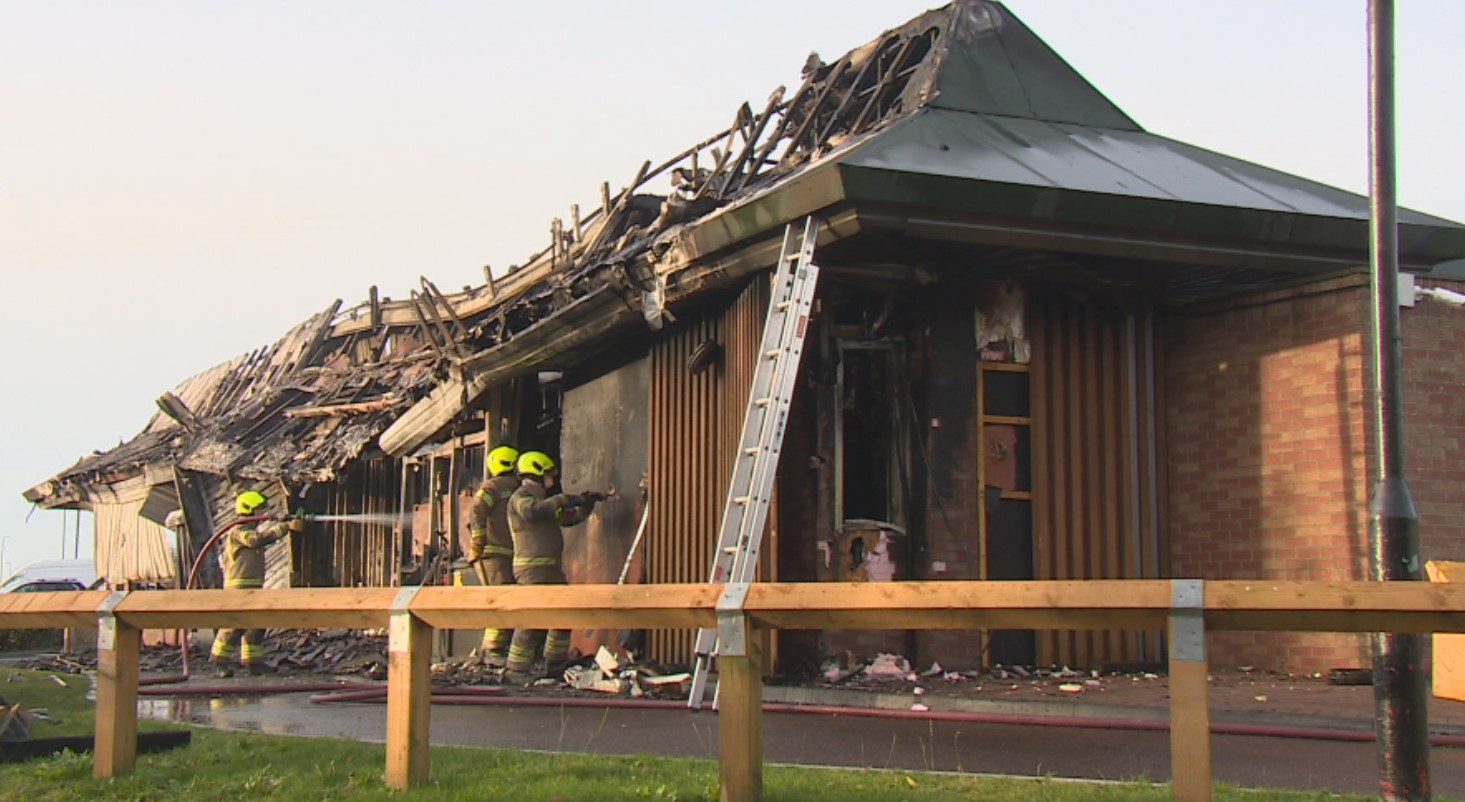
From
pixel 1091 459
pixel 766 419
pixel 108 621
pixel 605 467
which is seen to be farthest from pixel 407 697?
pixel 605 467

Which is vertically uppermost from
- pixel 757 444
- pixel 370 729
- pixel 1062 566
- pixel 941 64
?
pixel 941 64

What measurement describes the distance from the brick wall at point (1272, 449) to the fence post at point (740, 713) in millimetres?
8322

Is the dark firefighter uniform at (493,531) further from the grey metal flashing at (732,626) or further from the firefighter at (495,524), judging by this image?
the grey metal flashing at (732,626)

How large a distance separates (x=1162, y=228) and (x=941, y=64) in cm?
307

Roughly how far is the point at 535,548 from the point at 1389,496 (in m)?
9.54

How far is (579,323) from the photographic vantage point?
1550 cm

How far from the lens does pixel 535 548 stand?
15.0m

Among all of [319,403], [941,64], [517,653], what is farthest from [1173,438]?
[319,403]

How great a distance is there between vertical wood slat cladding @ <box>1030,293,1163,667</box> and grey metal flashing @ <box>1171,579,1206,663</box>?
8.29m

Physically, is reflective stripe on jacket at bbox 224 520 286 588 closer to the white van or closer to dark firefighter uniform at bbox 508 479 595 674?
dark firefighter uniform at bbox 508 479 595 674

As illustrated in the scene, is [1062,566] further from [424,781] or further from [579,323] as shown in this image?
[424,781]

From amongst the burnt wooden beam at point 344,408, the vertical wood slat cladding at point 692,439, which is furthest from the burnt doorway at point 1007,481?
the burnt wooden beam at point 344,408

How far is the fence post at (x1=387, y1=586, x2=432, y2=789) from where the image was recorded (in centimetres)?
634

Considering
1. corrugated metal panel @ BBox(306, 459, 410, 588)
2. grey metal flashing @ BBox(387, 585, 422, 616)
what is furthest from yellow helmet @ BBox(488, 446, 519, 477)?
grey metal flashing @ BBox(387, 585, 422, 616)
